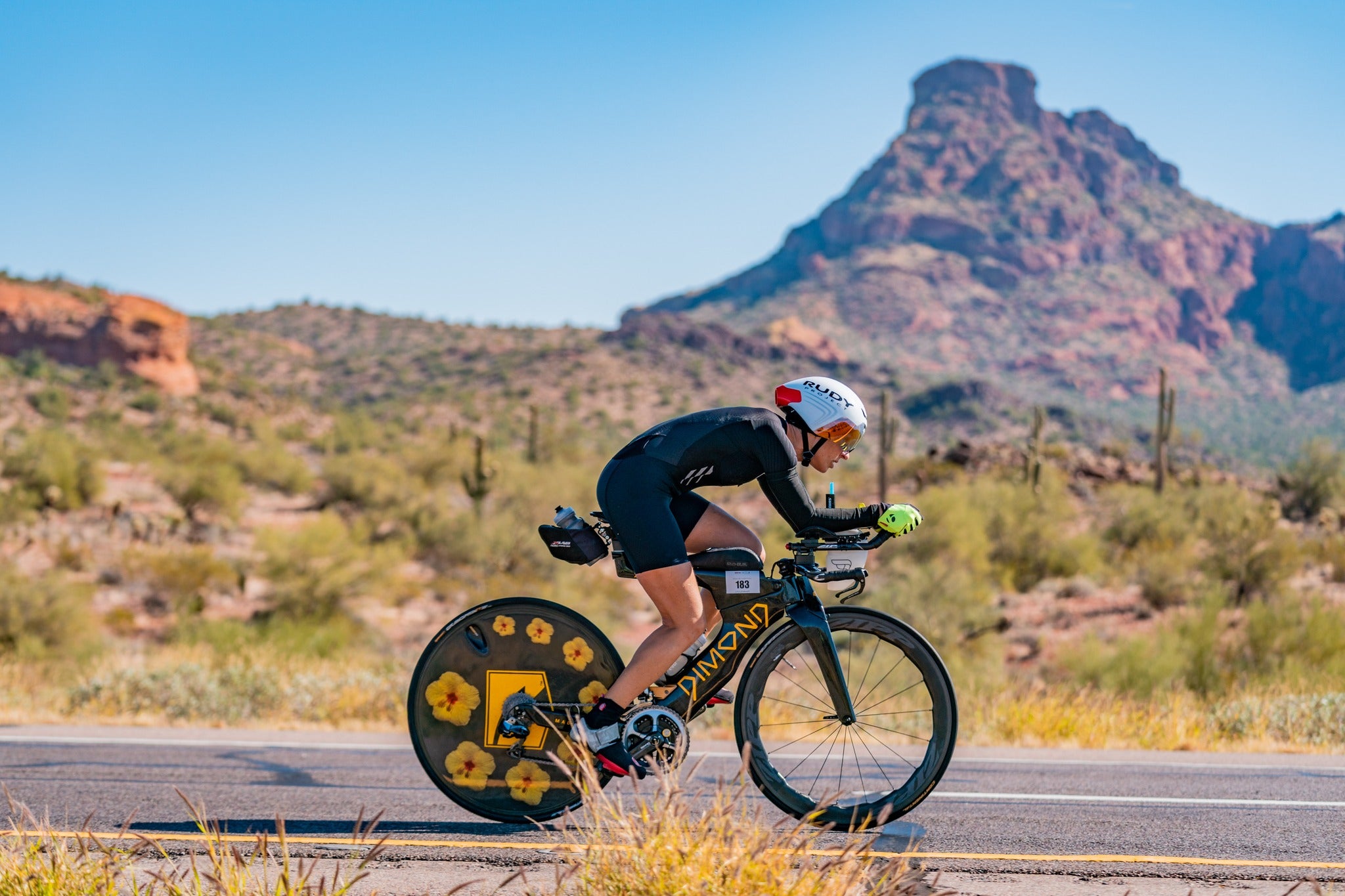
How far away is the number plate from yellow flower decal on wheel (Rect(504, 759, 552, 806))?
1.22 m

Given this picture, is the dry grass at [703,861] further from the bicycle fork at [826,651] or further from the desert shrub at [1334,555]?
the desert shrub at [1334,555]

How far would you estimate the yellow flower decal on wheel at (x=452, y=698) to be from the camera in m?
4.70

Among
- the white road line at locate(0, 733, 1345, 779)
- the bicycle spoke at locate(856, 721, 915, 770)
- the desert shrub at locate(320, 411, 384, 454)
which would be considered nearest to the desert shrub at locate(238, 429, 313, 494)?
the desert shrub at locate(320, 411, 384, 454)

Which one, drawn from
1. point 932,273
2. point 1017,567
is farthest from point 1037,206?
point 1017,567

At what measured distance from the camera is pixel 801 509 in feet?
14.1

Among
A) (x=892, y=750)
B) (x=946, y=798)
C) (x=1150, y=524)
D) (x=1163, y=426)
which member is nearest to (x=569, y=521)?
(x=892, y=750)

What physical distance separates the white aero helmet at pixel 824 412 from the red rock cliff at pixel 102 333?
6106cm

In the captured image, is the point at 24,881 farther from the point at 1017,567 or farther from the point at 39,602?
the point at 1017,567

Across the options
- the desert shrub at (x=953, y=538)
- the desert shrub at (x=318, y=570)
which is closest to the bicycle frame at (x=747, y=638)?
the desert shrub at (x=318, y=570)

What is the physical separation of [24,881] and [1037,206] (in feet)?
590

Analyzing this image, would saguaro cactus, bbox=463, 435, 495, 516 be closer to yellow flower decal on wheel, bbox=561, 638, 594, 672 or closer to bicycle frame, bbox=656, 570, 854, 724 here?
yellow flower decal on wheel, bbox=561, 638, 594, 672

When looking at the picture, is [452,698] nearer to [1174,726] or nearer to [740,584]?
[740,584]

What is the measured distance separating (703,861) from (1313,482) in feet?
117

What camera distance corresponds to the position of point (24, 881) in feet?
11.3
